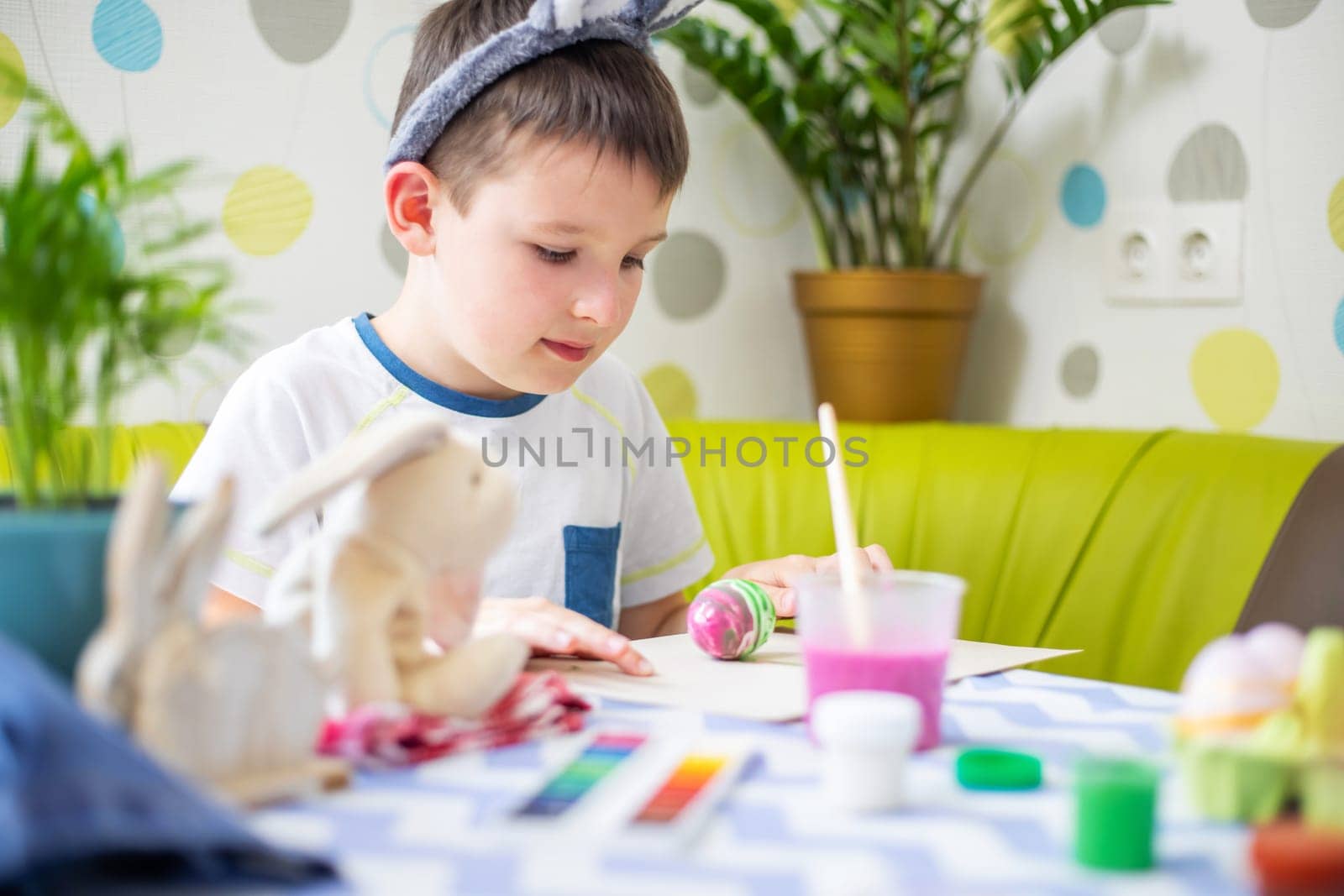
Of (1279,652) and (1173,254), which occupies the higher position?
(1173,254)

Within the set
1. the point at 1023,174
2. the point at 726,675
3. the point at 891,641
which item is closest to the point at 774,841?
the point at 891,641

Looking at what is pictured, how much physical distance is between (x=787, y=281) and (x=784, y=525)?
0.57 meters

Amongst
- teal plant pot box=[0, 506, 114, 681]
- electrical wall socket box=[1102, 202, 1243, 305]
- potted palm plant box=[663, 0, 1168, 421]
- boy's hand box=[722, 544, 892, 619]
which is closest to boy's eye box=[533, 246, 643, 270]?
boy's hand box=[722, 544, 892, 619]

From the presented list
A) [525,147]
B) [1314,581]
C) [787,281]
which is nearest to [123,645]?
[525,147]

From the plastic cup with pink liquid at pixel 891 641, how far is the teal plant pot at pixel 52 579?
1.16 feet

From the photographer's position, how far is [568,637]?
33.8 inches

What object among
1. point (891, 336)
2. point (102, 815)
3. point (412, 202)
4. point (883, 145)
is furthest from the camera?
point (883, 145)

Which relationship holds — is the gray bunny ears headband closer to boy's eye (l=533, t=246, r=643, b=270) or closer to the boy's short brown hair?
the boy's short brown hair

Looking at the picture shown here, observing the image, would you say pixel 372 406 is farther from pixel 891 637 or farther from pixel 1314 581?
pixel 1314 581

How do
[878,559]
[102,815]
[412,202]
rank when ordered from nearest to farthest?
[102,815], [878,559], [412,202]

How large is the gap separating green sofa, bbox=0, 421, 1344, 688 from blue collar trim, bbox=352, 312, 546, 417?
25 centimetres

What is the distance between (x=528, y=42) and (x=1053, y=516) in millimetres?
846

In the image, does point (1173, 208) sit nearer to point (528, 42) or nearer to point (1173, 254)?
point (1173, 254)

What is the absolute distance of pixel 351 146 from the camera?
5.46 ft
